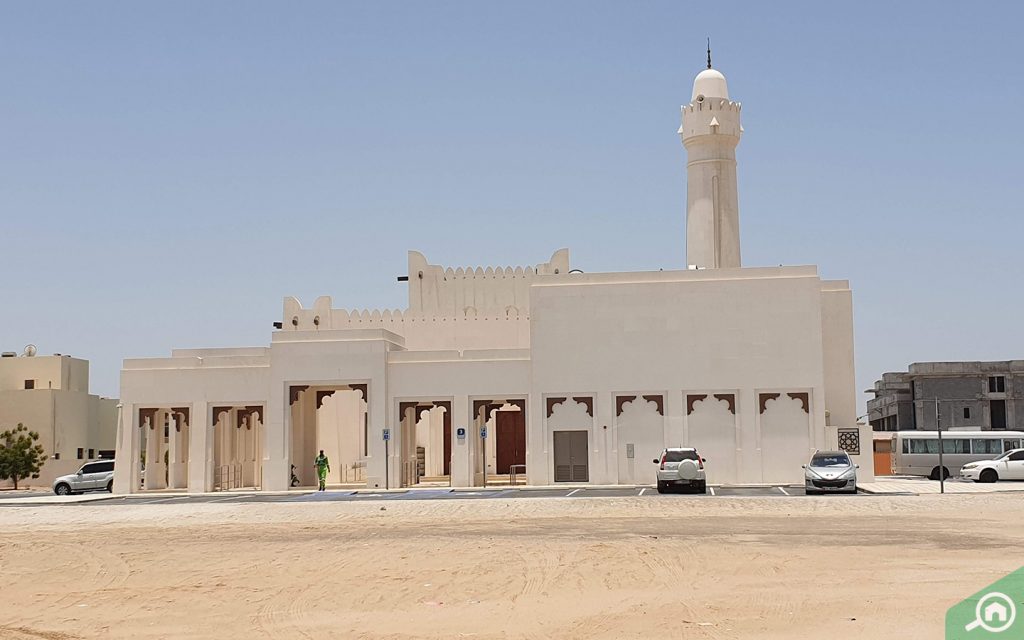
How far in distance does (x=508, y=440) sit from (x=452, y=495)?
16460mm

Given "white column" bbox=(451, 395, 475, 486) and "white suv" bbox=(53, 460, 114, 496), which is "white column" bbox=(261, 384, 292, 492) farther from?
"white suv" bbox=(53, 460, 114, 496)

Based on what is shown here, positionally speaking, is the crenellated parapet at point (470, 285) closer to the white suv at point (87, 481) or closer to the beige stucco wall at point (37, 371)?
the white suv at point (87, 481)

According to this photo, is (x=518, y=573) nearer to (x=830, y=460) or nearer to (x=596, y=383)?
(x=830, y=460)

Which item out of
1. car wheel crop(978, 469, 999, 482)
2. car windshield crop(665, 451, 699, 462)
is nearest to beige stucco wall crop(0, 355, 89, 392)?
car windshield crop(665, 451, 699, 462)

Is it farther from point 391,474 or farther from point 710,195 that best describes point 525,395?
point 710,195

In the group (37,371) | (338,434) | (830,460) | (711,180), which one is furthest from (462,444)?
(37,371)

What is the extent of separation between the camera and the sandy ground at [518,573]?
13.3 meters

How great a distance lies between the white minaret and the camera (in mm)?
49719

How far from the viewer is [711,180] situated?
50.0 metres

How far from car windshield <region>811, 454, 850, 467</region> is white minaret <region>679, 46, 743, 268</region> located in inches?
589

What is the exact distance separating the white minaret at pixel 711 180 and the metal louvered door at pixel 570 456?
1097 cm

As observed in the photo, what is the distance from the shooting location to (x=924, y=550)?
19062 mm

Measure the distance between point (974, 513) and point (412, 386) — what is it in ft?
69.9

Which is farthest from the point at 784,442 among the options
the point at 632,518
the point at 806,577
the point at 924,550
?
the point at 806,577
